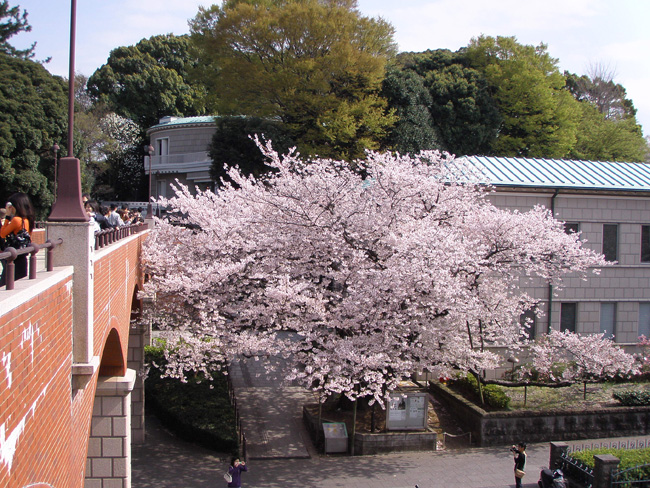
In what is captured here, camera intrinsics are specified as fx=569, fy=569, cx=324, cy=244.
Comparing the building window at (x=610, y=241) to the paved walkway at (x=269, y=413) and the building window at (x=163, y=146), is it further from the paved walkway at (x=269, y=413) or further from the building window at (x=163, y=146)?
the building window at (x=163, y=146)

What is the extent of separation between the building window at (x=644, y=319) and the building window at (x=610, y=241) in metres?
2.60

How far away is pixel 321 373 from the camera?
581 inches

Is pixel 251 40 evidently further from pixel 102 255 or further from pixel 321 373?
pixel 102 255

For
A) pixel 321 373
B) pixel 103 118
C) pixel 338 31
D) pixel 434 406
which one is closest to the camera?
pixel 321 373

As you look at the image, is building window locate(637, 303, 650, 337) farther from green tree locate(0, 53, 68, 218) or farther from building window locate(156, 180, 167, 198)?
building window locate(156, 180, 167, 198)

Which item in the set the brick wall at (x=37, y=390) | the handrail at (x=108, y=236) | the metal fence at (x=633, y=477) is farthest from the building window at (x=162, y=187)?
the brick wall at (x=37, y=390)

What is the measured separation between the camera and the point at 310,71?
105 ft

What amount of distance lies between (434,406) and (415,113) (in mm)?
18347

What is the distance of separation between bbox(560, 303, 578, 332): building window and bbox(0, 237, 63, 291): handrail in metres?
21.5

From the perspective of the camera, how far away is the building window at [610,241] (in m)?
24.2

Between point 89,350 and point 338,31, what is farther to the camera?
point 338,31

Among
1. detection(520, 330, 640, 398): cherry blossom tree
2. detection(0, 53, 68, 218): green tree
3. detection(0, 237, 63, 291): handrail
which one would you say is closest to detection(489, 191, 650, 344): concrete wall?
detection(520, 330, 640, 398): cherry blossom tree

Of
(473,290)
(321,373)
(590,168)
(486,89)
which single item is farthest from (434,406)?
(486,89)

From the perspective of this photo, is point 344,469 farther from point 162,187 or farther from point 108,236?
point 162,187
